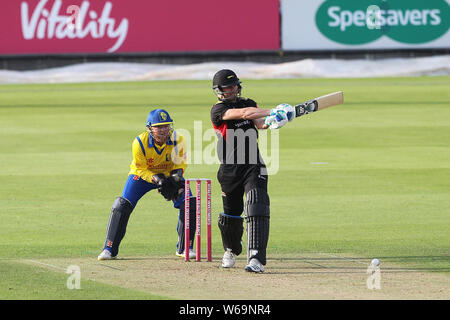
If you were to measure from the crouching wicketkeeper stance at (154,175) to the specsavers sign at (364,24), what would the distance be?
23.2 meters

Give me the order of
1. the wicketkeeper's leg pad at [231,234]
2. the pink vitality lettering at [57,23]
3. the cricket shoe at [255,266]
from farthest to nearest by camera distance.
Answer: the pink vitality lettering at [57,23] → the wicketkeeper's leg pad at [231,234] → the cricket shoe at [255,266]

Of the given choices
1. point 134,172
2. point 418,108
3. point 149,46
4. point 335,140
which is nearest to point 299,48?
point 149,46

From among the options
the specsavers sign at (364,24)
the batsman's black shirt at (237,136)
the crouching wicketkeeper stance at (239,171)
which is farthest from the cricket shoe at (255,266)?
the specsavers sign at (364,24)

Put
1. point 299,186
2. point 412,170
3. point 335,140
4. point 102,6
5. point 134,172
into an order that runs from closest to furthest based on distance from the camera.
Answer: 1. point 134,172
2. point 299,186
3. point 412,170
4. point 335,140
5. point 102,6

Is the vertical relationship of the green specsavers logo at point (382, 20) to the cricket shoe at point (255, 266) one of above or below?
above

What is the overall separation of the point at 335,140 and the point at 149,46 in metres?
14.5

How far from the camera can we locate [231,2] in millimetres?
32781

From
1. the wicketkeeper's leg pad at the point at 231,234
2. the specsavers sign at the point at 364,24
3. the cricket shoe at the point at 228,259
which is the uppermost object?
the specsavers sign at the point at 364,24

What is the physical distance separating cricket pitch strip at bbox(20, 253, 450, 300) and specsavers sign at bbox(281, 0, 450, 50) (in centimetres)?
2344

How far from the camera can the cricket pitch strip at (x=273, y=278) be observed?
8047 mm

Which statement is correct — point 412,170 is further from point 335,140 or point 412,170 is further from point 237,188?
point 237,188

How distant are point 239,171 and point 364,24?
948 inches

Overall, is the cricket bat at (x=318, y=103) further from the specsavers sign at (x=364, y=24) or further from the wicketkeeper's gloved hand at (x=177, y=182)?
the specsavers sign at (x=364, y=24)

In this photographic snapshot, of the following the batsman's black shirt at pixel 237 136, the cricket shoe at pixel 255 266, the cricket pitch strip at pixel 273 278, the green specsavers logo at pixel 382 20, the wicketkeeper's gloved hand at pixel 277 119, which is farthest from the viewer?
the green specsavers logo at pixel 382 20
